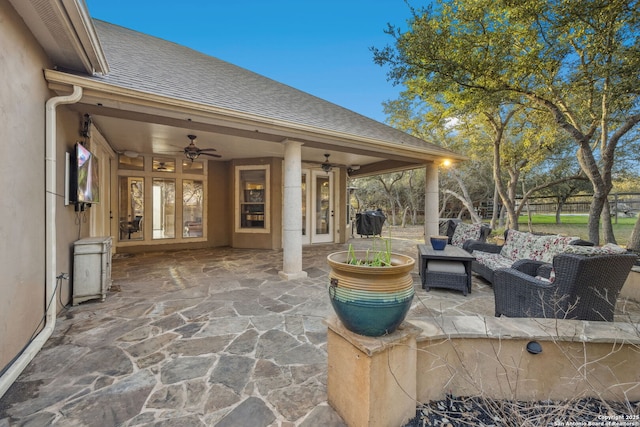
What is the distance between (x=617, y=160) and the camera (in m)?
9.56

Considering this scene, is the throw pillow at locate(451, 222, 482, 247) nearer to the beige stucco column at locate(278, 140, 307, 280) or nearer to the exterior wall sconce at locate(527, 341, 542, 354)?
the beige stucco column at locate(278, 140, 307, 280)

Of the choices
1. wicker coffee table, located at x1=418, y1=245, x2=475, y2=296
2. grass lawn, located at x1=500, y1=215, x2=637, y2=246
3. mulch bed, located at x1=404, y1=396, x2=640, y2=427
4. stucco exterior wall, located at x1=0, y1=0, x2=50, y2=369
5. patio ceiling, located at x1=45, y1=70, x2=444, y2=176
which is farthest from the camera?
grass lawn, located at x1=500, y1=215, x2=637, y2=246

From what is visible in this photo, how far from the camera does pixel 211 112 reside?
3432 mm

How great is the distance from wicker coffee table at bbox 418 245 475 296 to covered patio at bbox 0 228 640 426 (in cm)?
15

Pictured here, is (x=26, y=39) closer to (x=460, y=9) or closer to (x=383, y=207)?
(x=460, y=9)

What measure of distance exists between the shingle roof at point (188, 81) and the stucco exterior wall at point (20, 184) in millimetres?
816

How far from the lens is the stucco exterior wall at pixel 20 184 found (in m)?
1.81

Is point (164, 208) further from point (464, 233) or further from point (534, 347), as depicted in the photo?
point (534, 347)

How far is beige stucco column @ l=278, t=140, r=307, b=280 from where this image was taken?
432cm

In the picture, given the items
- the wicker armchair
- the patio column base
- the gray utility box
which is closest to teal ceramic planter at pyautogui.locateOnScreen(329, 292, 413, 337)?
the wicker armchair

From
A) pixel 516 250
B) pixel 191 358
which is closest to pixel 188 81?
pixel 191 358

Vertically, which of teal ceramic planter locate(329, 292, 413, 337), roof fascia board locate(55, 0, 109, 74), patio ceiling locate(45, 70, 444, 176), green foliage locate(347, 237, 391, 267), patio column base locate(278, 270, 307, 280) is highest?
roof fascia board locate(55, 0, 109, 74)

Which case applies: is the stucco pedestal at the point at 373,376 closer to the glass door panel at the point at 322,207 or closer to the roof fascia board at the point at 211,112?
the roof fascia board at the point at 211,112

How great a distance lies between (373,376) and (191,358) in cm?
163
